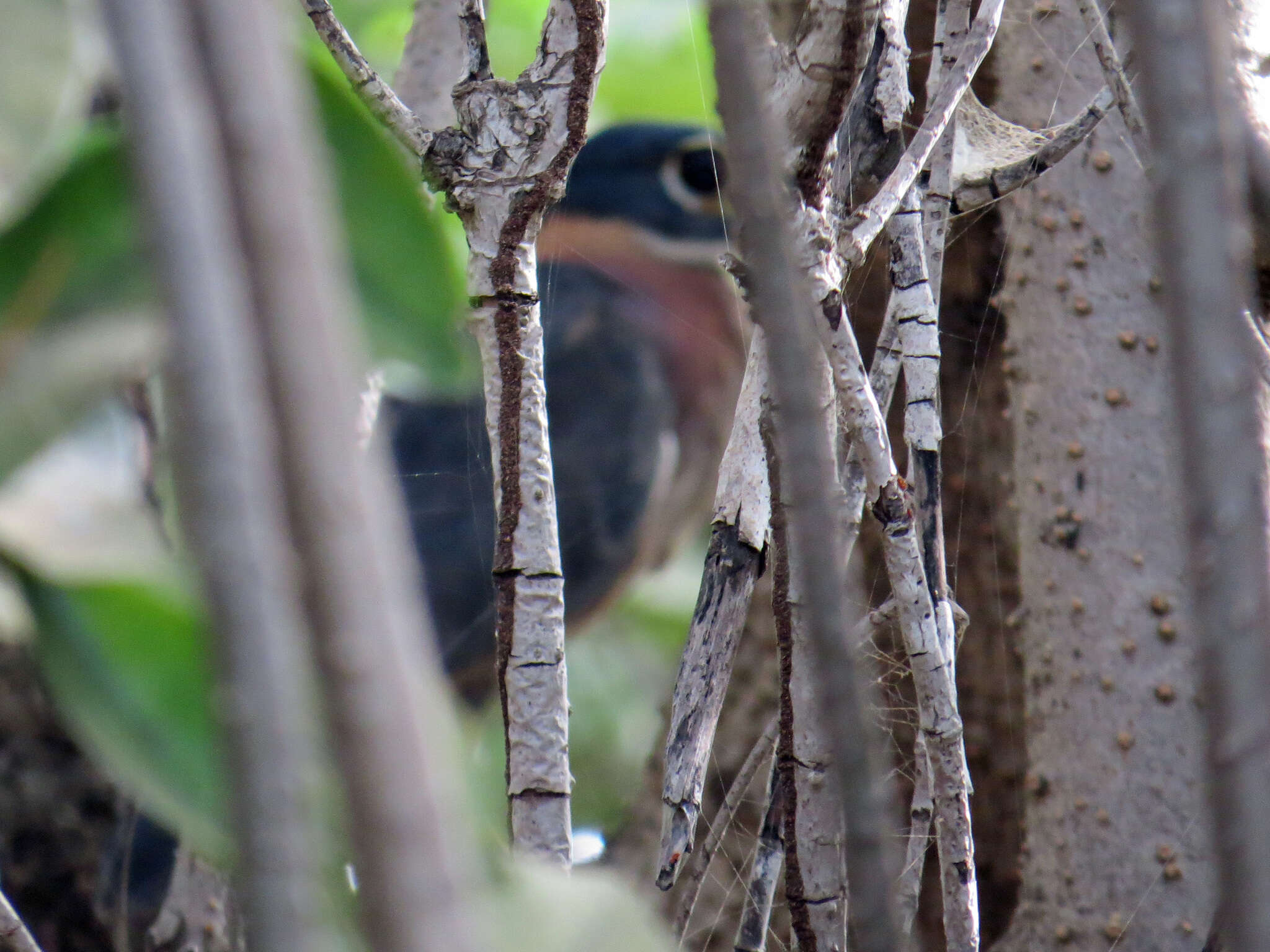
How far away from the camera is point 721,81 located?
0.56ft

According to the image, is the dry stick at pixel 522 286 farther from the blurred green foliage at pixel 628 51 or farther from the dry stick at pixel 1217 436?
the blurred green foliage at pixel 628 51

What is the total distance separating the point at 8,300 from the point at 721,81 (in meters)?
0.11

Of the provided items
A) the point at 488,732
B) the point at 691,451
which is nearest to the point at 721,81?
Result: the point at 488,732

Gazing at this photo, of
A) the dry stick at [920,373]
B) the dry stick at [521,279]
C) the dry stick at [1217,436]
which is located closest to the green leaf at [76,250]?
the dry stick at [1217,436]

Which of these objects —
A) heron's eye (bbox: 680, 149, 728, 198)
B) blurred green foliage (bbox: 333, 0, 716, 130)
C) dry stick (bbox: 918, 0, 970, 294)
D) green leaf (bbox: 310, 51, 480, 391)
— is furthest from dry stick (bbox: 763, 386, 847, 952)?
blurred green foliage (bbox: 333, 0, 716, 130)

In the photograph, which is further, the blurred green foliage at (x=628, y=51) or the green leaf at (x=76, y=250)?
the blurred green foliage at (x=628, y=51)

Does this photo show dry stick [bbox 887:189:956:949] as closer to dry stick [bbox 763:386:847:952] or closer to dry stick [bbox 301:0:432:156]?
dry stick [bbox 763:386:847:952]

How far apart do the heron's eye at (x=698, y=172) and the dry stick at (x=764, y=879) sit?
918 millimetres

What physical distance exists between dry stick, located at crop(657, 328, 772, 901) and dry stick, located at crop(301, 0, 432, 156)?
15 cm

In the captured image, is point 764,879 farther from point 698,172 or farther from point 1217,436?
point 698,172

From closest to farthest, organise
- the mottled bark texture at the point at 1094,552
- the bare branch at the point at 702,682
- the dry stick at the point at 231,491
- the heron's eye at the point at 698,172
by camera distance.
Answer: the dry stick at the point at 231,491 < the bare branch at the point at 702,682 < the mottled bark texture at the point at 1094,552 < the heron's eye at the point at 698,172

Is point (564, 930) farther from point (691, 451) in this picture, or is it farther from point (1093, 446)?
point (691, 451)

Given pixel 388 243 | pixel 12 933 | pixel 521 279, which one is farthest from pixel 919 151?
pixel 12 933

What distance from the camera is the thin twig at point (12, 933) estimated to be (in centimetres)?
38
